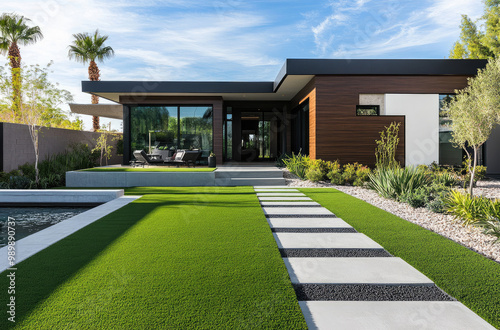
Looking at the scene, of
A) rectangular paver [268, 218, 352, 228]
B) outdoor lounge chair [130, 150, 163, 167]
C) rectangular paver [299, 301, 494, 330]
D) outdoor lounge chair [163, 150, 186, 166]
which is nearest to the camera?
rectangular paver [299, 301, 494, 330]

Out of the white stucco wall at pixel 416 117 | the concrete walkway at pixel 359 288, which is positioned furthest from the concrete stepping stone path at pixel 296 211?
the white stucco wall at pixel 416 117

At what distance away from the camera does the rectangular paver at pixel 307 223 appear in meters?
4.71

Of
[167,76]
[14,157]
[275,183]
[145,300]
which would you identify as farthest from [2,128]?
[145,300]

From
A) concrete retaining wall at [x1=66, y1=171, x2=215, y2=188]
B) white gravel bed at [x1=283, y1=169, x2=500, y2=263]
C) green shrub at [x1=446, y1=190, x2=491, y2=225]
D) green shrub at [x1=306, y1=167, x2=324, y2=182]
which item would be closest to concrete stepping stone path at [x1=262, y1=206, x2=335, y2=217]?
white gravel bed at [x1=283, y1=169, x2=500, y2=263]

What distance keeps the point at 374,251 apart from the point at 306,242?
769 mm

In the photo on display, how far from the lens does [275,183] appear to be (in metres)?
10.3

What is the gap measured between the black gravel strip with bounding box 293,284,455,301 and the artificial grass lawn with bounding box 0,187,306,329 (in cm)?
17

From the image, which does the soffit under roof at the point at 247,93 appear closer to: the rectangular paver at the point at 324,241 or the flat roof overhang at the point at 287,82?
the flat roof overhang at the point at 287,82

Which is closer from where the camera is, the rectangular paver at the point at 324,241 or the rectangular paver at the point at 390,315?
the rectangular paver at the point at 390,315

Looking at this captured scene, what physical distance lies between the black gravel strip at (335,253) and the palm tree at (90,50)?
21.7 m

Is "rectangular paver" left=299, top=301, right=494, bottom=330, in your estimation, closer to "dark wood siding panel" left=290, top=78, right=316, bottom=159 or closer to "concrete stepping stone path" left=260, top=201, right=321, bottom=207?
"concrete stepping stone path" left=260, top=201, right=321, bottom=207

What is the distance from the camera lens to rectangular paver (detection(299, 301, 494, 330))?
2045mm

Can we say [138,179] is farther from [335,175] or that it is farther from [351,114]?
[351,114]

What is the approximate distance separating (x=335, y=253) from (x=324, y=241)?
0.46 metres
